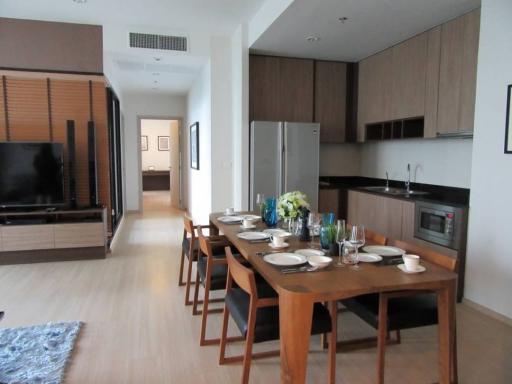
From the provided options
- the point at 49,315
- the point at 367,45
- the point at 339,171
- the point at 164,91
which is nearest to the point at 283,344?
the point at 49,315

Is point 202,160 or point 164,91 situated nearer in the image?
point 202,160

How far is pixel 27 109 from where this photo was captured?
15.1 feet

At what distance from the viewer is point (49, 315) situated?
3.03 metres

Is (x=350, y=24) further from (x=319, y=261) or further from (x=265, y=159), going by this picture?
(x=319, y=261)

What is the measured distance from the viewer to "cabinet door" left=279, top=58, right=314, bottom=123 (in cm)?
493

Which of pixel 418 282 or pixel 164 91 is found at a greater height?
pixel 164 91

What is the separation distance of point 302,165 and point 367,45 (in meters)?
1.62

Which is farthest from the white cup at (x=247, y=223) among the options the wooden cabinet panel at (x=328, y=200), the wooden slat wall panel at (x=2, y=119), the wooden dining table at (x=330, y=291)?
the wooden slat wall panel at (x=2, y=119)

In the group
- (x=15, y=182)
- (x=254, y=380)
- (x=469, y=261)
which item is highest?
(x=15, y=182)

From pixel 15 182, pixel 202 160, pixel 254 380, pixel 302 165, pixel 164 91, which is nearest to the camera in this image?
pixel 254 380

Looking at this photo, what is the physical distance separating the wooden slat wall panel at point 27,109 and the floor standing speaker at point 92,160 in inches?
22.1

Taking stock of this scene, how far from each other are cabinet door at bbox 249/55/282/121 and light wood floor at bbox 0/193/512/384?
7.47 feet

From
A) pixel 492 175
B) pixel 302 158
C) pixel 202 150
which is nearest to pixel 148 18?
pixel 202 150

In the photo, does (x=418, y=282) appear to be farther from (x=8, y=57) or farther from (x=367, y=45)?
(x=8, y=57)
